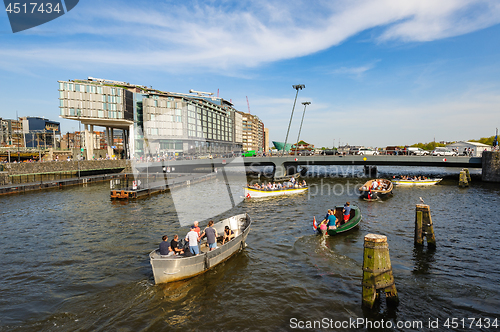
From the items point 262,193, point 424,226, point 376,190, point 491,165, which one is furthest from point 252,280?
point 491,165

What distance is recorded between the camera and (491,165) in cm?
5244

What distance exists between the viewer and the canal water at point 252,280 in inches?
437

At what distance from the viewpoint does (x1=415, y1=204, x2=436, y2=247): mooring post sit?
1798 cm

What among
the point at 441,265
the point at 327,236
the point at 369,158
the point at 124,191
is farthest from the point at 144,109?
the point at 441,265

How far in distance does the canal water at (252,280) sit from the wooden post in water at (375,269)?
1010mm

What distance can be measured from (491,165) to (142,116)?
112 meters

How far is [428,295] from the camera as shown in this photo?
41.7ft

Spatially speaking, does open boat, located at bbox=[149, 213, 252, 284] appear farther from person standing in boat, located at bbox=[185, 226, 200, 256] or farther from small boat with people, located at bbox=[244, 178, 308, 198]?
small boat with people, located at bbox=[244, 178, 308, 198]

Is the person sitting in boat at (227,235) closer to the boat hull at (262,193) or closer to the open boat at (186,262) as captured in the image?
the open boat at (186,262)

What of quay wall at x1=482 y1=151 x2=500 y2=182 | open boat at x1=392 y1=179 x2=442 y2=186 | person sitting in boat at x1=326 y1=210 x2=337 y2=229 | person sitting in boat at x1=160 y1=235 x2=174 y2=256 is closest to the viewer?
person sitting in boat at x1=160 y1=235 x2=174 y2=256

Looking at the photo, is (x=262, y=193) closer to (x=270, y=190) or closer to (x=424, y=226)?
(x=270, y=190)

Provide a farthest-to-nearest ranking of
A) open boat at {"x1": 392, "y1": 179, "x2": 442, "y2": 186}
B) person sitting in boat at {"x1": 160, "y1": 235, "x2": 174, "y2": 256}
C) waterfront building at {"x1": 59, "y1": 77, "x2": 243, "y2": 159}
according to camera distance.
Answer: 1. waterfront building at {"x1": 59, "y1": 77, "x2": 243, "y2": 159}
2. open boat at {"x1": 392, "y1": 179, "x2": 442, "y2": 186}
3. person sitting in boat at {"x1": 160, "y1": 235, "x2": 174, "y2": 256}

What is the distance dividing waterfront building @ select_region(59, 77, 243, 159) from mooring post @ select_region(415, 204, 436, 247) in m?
85.7

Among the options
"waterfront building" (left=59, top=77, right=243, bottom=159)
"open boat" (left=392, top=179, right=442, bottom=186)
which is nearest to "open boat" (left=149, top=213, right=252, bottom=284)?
"open boat" (left=392, top=179, right=442, bottom=186)
